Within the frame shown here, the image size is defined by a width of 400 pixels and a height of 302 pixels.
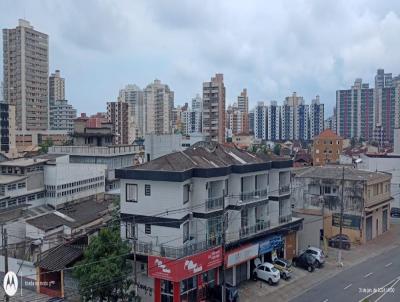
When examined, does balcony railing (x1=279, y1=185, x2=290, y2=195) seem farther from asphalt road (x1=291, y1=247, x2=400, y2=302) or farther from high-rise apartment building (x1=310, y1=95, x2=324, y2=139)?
high-rise apartment building (x1=310, y1=95, x2=324, y2=139)

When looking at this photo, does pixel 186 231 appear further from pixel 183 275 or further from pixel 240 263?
pixel 240 263

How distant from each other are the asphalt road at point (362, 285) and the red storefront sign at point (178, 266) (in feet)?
18.0

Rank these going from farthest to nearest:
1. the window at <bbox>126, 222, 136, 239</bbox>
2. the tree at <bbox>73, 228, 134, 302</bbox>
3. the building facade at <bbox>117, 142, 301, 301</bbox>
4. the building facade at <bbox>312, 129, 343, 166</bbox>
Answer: the building facade at <bbox>312, 129, 343, 166</bbox>, the window at <bbox>126, 222, 136, 239</bbox>, the building facade at <bbox>117, 142, 301, 301</bbox>, the tree at <bbox>73, 228, 134, 302</bbox>

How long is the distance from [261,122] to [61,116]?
6153cm

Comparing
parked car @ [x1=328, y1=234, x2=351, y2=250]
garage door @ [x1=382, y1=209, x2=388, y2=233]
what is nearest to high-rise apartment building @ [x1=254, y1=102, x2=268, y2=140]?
garage door @ [x1=382, y1=209, x2=388, y2=233]

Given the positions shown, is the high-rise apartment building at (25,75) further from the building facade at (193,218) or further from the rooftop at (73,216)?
the building facade at (193,218)

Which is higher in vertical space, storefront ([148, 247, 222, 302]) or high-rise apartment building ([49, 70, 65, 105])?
high-rise apartment building ([49, 70, 65, 105])

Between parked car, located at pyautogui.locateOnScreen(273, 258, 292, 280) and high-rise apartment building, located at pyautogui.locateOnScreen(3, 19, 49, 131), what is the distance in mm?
86393

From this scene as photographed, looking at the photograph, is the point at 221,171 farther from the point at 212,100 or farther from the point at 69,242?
the point at 212,100

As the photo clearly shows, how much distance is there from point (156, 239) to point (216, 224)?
3.58 metres

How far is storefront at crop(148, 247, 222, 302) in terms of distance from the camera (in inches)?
912

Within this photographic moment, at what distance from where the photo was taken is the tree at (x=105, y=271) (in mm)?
21281

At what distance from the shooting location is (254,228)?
29625mm

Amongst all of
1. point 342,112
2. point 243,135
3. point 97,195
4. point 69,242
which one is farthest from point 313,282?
point 342,112
